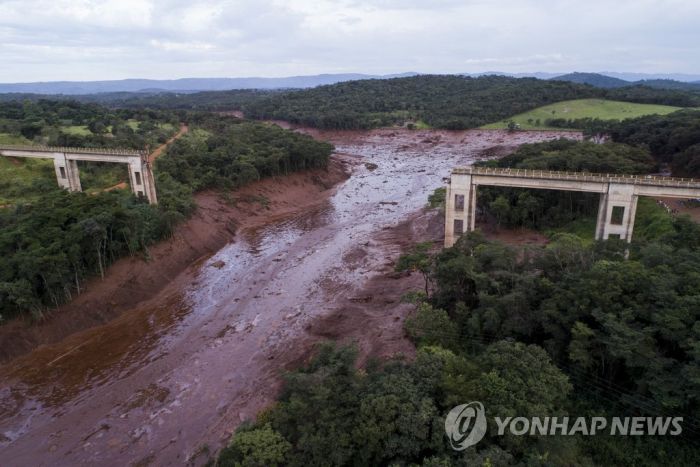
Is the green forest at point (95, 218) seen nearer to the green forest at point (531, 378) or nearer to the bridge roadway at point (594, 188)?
the green forest at point (531, 378)

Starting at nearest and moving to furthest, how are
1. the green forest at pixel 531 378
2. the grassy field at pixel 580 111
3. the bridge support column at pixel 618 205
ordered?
1. the green forest at pixel 531 378
2. the bridge support column at pixel 618 205
3. the grassy field at pixel 580 111

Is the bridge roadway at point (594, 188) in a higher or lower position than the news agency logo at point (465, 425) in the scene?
higher

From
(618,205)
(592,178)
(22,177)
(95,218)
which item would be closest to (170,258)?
(95,218)

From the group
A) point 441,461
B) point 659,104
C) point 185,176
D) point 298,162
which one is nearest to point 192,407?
point 441,461

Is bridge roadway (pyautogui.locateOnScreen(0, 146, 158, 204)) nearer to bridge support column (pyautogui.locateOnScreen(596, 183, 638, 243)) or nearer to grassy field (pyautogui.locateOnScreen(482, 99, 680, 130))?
bridge support column (pyautogui.locateOnScreen(596, 183, 638, 243))

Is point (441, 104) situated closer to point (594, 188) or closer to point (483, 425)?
point (594, 188)

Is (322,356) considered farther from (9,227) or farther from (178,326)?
(9,227)

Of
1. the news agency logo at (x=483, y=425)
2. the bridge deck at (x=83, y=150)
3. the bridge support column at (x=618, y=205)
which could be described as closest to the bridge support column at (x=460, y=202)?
the bridge support column at (x=618, y=205)
